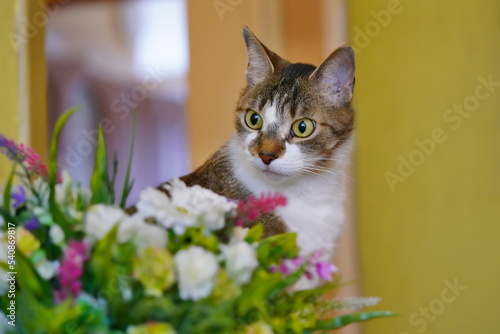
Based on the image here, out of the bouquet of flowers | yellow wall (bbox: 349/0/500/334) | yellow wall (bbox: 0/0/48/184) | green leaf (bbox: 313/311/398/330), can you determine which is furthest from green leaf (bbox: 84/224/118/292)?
yellow wall (bbox: 349/0/500/334)

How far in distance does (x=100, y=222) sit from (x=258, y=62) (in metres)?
0.68

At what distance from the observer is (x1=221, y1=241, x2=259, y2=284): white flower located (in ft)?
1.97

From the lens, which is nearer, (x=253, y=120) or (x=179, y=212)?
(x=179, y=212)

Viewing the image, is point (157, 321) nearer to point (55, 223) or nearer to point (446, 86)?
point (55, 223)

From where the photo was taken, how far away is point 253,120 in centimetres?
115

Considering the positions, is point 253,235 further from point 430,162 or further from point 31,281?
point 430,162

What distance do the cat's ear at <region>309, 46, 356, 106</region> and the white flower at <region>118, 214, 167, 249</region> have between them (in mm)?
588

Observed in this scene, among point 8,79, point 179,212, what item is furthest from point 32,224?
point 8,79

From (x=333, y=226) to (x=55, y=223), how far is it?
706 millimetres

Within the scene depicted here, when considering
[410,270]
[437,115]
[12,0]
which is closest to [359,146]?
[437,115]

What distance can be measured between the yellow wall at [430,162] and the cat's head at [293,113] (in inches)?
25.4

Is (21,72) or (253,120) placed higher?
(21,72)

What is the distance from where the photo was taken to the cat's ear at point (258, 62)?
1.15 meters

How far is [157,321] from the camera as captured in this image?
574mm
